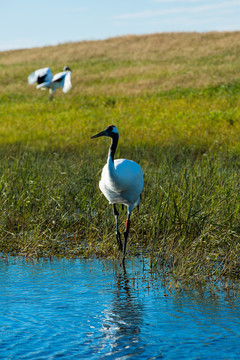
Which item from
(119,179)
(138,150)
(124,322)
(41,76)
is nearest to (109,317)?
(124,322)

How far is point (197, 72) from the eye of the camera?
108 feet

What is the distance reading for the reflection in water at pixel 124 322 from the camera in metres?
4.58

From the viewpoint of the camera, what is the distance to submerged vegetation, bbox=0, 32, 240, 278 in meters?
7.27

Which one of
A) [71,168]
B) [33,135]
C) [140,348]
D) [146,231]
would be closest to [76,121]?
[33,135]

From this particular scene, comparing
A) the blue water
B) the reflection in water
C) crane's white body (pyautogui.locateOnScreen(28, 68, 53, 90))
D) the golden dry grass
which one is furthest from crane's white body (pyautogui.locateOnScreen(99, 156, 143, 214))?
the golden dry grass

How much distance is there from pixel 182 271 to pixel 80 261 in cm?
155

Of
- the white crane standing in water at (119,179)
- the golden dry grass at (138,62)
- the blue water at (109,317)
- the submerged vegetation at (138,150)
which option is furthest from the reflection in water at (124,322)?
the golden dry grass at (138,62)

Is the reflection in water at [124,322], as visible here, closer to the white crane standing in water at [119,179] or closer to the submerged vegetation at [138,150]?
the submerged vegetation at [138,150]

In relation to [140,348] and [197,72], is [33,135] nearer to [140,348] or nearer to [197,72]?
[140,348]

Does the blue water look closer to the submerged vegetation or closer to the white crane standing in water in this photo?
the submerged vegetation

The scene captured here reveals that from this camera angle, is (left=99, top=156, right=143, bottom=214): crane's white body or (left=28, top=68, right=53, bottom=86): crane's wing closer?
(left=99, top=156, right=143, bottom=214): crane's white body

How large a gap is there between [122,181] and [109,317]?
2.25 meters

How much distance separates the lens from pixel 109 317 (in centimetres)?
524

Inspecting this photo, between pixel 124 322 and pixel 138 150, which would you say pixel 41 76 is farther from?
pixel 124 322
